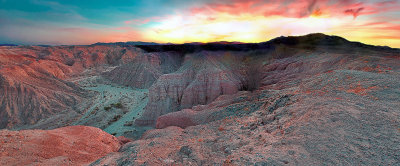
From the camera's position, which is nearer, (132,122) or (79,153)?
(79,153)

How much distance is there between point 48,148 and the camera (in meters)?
7.73

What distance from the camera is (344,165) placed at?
3.78 metres

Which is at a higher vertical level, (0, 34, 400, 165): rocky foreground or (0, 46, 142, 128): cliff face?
(0, 34, 400, 165): rocky foreground

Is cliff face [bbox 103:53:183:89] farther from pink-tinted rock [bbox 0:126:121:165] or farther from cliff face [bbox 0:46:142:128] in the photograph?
pink-tinted rock [bbox 0:126:121:165]

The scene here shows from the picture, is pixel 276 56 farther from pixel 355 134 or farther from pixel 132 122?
pixel 355 134

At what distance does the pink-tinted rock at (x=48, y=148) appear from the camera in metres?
6.86

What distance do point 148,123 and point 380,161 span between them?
22.2m

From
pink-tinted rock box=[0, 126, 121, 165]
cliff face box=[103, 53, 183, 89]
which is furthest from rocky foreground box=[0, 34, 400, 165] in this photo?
cliff face box=[103, 53, 183, 89]

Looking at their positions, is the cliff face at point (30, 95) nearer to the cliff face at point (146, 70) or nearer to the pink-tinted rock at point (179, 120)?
the cliff face at point (146, 70)

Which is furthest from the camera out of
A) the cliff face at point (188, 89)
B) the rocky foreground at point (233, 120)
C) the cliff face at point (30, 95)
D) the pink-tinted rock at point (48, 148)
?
the cliff face at point (30, 95)

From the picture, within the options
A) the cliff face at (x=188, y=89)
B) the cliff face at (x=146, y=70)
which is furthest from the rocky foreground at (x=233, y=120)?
the cliff face at (x=146, y=70)

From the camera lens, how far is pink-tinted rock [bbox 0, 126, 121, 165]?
686 cm

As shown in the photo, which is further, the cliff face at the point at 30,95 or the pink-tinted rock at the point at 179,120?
the cliff face at the point at 30,95

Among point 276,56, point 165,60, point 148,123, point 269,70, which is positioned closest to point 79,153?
point 148,123
